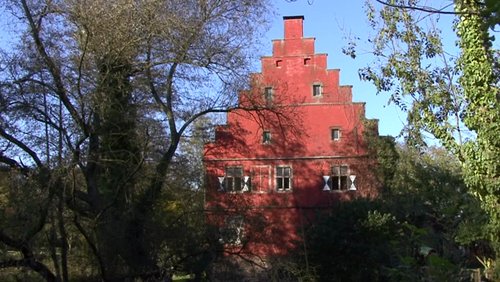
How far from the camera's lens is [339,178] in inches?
1271

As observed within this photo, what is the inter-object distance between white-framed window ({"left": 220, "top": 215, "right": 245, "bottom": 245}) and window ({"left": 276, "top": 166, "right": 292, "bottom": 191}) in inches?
590

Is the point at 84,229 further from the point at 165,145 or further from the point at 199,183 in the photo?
the point at 199,183

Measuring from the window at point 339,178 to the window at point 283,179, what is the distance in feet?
7.59

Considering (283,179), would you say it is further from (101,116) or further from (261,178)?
(101,116)

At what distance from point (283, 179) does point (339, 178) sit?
3.08 m

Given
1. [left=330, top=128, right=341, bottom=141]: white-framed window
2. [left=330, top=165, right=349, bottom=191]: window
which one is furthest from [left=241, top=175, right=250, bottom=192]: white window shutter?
[left=330, top=128, right=341, bottom=141]: white-framed window

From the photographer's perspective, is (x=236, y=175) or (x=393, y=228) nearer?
(x=393, y=228)

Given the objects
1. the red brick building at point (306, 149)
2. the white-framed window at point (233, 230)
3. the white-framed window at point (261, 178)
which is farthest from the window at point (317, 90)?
the white-framed window at point (233, 230)

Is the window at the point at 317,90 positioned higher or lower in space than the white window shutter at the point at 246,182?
higher

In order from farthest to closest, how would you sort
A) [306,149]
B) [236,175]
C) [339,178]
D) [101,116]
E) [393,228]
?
[306,149], [339,178], [236,175], [393,228], [101,116]

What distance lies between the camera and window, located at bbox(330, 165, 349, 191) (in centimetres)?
3219

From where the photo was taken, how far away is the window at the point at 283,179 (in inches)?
1284

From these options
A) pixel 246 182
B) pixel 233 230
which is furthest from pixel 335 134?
pixel 233 230

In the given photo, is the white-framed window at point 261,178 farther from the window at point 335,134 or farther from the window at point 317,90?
the window at point 317,90
